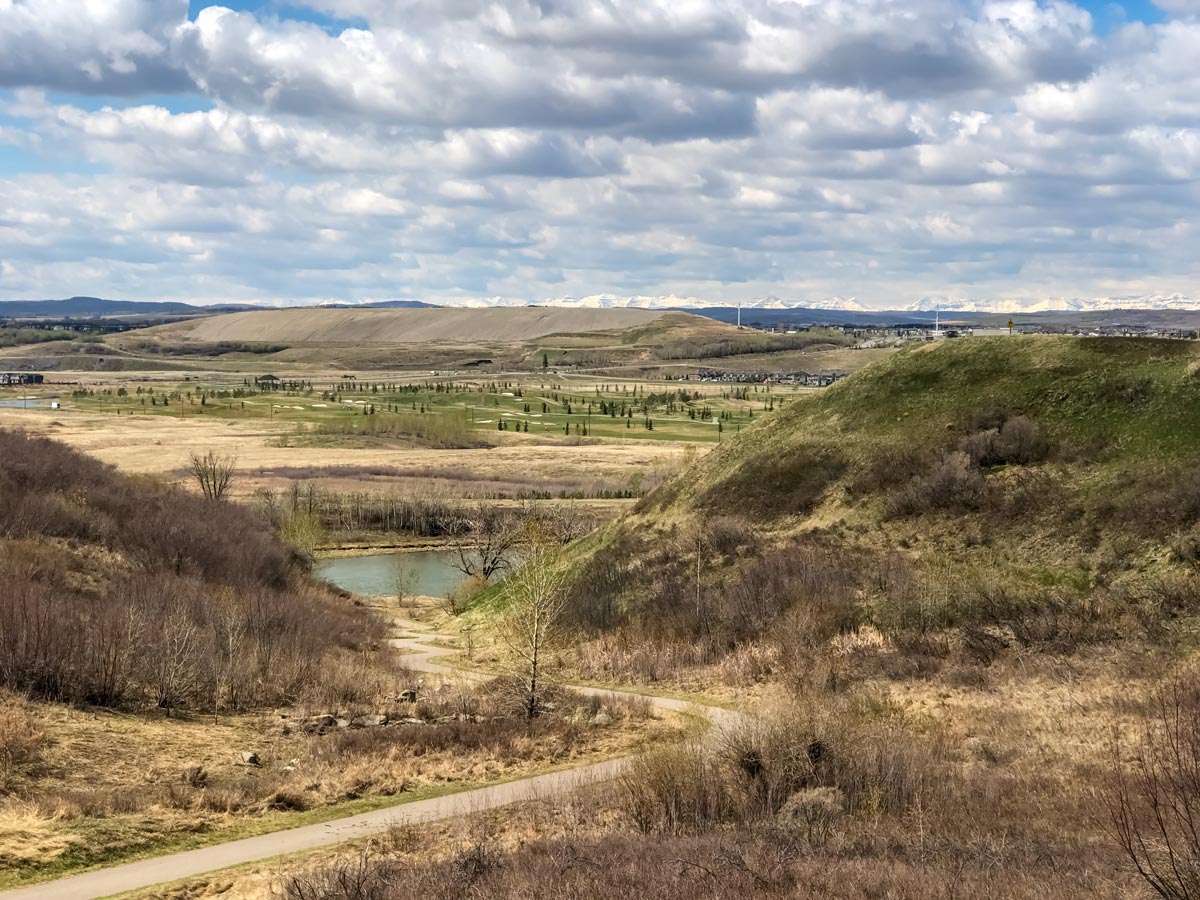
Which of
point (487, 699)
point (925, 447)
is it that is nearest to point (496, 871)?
point (487, 699)

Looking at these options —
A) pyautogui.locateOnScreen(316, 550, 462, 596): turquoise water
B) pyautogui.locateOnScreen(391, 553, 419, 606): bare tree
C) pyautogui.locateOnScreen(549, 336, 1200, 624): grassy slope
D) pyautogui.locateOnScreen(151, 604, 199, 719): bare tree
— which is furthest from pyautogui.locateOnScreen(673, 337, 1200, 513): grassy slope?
pyautogui.locateOnScreen(316, 550, 462, 596): turquoise water

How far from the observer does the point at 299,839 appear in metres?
20.0

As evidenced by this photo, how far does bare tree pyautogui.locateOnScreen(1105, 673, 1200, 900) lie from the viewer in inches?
511

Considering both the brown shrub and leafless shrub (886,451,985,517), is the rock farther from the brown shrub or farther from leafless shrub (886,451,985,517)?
leafless shrub (886,451,985,517)

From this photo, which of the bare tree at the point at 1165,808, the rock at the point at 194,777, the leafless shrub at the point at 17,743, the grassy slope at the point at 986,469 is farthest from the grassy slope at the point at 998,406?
the leafless shrub at the point at 17,743

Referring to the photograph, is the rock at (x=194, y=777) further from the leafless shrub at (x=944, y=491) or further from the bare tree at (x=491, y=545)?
the bare tree at (x=491, y=545)

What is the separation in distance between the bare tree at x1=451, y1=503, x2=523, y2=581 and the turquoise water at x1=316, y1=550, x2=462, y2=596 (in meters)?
2.18

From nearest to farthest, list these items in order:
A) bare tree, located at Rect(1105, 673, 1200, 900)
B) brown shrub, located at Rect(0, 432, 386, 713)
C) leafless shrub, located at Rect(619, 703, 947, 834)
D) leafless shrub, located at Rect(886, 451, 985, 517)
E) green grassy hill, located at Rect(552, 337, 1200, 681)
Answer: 1. bare tree, located at Rect(1105, 673, 1200, 900)
2. leafless shrub, located at Rect(619, 703, 947, 834)
3. brown shrub, located at Rect(0, 432, 386, 713)
4. green grassy hill, located at Rect(552, 337, 1200, 681)
5. leafless shrub, located at Rect(886, 451, 985, 517)

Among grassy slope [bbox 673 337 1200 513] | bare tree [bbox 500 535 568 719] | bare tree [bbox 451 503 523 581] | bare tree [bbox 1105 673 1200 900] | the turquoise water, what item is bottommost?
the turquoise water

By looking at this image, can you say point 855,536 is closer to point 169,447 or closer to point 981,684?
point 981,684

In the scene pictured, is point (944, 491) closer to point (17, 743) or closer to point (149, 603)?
point (149, 603)

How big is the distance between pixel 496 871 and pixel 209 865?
556 centimetres

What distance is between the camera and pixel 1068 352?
53.8 meters

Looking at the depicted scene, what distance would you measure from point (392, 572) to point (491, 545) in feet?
55.8
